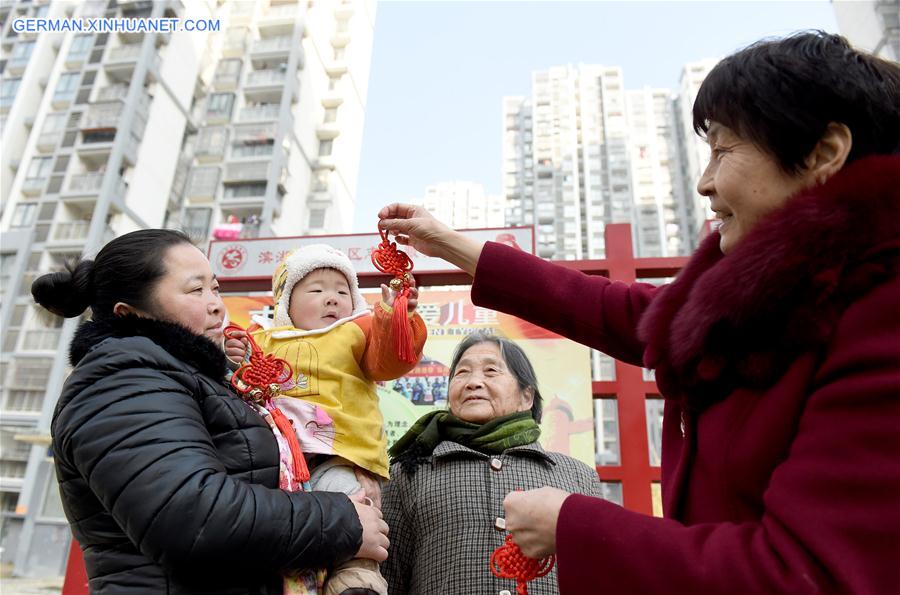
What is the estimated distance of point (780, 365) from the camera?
2.86 ft

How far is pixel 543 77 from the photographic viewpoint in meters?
60.6

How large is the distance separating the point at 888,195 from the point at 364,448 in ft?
4.64

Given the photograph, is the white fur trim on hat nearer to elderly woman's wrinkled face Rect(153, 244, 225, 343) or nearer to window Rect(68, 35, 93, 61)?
elderly woman's wrinkled face Rect(153, 244, 225, 343)

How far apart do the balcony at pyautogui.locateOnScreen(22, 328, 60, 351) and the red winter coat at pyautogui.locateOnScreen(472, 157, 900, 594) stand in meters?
21.3

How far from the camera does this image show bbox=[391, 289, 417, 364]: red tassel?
183cm

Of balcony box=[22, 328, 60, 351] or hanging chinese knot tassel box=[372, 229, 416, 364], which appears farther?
balcony box=[22, 328, 60, 351]

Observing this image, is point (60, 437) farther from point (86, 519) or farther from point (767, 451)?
point (767, 451)

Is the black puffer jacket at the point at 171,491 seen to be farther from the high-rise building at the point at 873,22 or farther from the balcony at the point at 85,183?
the balcony at the point at 85,183

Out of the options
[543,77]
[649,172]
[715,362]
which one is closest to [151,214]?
[715,362]

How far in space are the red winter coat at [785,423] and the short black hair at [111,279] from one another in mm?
1175

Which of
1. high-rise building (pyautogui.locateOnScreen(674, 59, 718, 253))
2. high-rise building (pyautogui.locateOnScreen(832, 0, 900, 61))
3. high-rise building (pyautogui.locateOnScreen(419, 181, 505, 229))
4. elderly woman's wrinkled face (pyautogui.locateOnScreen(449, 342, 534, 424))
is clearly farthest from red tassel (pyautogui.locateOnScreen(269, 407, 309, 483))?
high-rise building (pyautogui.locateOnScreen(419, 181, 505, 229))

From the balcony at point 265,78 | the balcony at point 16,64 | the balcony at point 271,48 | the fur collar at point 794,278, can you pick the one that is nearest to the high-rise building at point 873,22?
the fur collar at point 794,278

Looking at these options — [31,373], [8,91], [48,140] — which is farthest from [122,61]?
[31,373]

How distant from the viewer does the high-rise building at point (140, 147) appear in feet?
58.8
